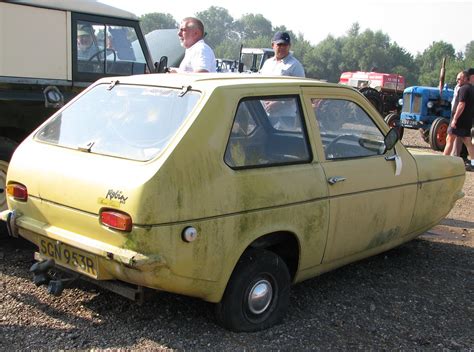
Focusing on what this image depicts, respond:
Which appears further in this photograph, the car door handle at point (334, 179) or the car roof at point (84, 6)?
the car roof at point (84, 6)

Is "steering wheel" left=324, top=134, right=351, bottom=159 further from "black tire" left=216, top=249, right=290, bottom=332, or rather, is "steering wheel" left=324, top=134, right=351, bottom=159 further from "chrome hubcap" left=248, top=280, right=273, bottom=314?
"chrome hubcap" left=248, top=280, right=273, bottom=314

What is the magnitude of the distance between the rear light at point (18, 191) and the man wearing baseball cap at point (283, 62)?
3.15 metres

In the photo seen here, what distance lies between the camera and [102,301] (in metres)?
3.80

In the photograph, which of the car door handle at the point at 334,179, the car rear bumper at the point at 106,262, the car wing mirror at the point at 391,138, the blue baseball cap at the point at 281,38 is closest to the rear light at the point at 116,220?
the car rear bumper at the point at 106,262

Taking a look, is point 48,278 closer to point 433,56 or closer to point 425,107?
point 425,107

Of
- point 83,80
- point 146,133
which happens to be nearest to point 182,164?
point 146,133

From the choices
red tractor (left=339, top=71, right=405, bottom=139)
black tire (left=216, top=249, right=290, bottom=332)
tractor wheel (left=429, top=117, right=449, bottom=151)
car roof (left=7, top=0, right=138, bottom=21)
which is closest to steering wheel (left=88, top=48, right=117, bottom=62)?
car roof (left=7, top=0, right=138, bottom=21)

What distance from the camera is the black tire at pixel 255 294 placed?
11.0ft

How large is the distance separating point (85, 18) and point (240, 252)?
3.48m

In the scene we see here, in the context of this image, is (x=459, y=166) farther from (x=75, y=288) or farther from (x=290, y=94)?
(x=75, y=288)

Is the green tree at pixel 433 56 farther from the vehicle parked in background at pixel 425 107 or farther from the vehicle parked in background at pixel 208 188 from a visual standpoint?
the vehicle parked in background at pixel 208 188

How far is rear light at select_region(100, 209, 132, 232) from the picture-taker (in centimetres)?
293

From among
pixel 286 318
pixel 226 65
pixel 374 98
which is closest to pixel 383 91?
pixel 374 98

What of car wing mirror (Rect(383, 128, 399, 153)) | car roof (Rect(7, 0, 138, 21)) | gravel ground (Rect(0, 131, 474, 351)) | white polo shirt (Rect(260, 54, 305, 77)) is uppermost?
car roof (Rect(7, 0, 138, 21))
